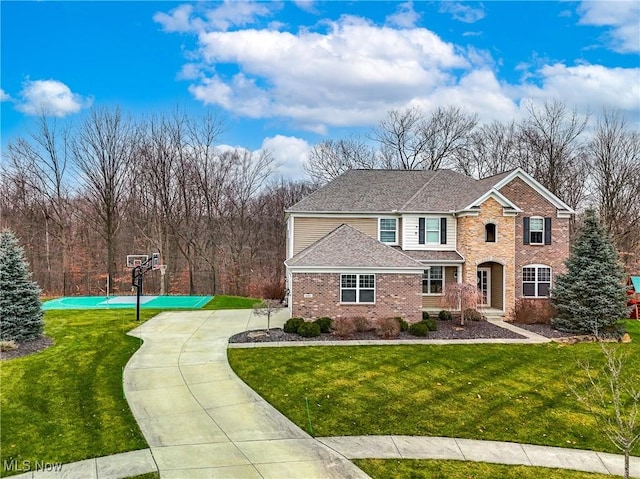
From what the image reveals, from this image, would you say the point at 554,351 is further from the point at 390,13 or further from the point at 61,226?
the point at 61,226

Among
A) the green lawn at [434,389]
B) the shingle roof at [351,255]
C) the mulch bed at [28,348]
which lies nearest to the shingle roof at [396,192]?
the shingle roof at [351,255]

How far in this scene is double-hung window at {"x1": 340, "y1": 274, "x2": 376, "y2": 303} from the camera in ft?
61.5

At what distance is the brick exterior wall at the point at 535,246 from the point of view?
73.3ft

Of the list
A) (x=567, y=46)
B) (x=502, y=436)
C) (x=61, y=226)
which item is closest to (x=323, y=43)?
(x=567, y=46)

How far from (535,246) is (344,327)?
12.2 m

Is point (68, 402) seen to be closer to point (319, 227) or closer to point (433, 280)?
point (319, 227)

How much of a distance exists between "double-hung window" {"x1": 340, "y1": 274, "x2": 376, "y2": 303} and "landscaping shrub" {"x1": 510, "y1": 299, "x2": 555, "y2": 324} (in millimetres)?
7930

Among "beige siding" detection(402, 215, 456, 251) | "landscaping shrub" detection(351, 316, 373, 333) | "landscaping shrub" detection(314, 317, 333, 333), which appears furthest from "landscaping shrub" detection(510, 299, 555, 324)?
"landscaping shrub" detection(314, 317, 333, 333)

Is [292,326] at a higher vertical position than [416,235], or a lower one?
lower

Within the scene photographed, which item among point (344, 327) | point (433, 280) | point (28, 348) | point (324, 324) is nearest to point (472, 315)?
point (433, 280)

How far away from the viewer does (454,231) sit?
22875 millimetres

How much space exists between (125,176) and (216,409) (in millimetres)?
27831

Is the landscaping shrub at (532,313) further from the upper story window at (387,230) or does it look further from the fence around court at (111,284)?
the fence around court at (111,284)

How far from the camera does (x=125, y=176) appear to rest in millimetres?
33344
